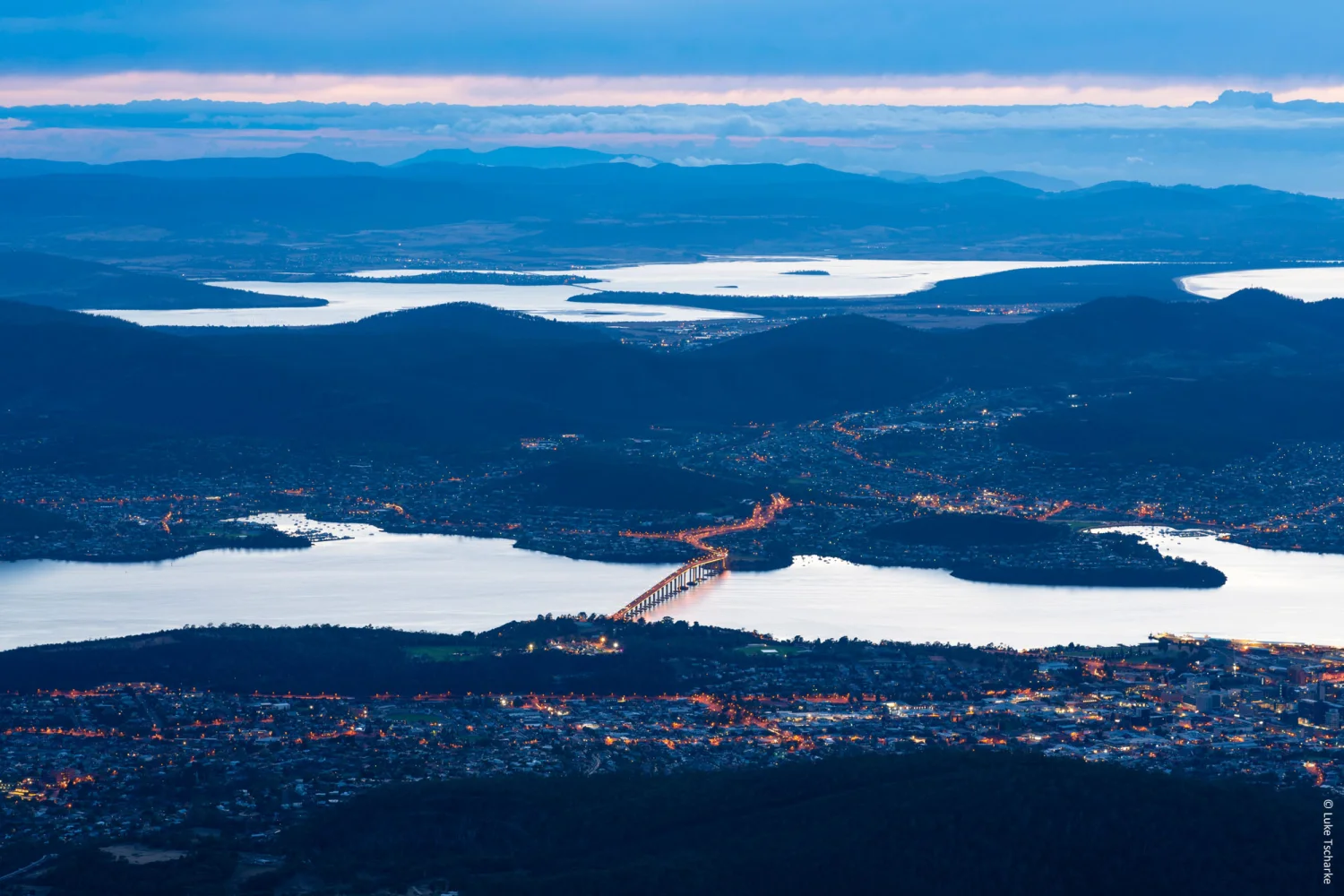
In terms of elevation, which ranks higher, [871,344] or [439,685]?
[871,344]

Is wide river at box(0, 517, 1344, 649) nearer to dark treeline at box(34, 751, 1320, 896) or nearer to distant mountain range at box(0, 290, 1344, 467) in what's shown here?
dark treeline at box(34, 751, 1320, 896)

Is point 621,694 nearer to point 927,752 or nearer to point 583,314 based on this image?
point 927,752

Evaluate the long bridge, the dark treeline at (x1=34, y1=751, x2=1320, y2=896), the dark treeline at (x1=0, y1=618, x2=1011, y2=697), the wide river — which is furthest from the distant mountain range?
the dark treeline at (x1=34, y1=751, x2=1320, y2=896)

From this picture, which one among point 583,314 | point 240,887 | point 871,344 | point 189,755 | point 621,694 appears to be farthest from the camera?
point 583,314

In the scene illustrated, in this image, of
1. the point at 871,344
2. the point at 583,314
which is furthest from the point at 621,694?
the point at 583,314

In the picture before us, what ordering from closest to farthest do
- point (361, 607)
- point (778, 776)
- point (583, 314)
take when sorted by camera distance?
point (778, 776)
point (361, 607)
point (583, 314)

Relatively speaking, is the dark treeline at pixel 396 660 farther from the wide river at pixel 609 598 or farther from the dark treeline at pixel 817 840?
the dark treeline at pixel 817 840

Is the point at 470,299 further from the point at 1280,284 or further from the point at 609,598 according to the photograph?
the point at 609,598
